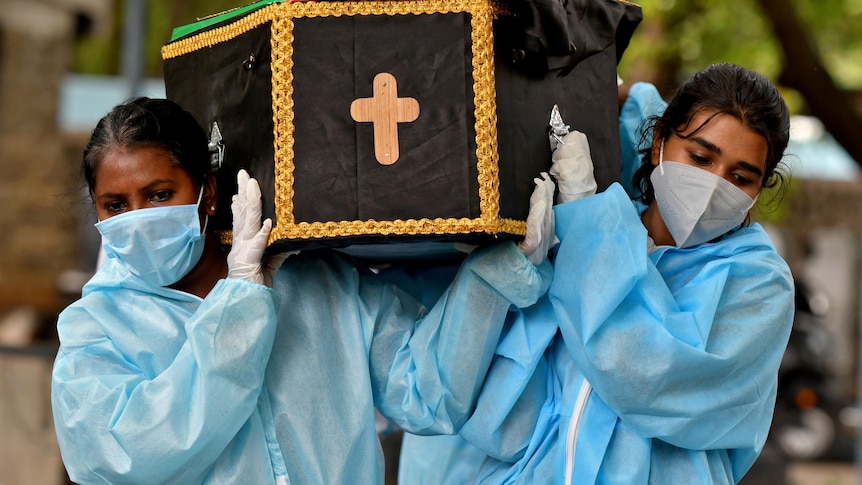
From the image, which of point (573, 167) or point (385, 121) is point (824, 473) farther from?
point (385, 121)

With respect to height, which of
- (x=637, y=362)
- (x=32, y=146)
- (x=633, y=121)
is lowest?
(x=32, y=146)

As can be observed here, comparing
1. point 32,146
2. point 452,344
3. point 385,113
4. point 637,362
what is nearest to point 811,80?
point 637,362

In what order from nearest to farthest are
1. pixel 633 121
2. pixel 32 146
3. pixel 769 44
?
pixel 633 121 → pixel 769 44 → pixel 32 146

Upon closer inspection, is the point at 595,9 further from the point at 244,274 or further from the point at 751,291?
the point at 244,274

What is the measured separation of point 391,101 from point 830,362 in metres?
7.76

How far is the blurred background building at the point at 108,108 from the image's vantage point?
6004 millimetres

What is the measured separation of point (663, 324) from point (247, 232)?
3.23 feet

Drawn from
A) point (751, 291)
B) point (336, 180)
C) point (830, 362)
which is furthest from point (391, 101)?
point (830, 362)

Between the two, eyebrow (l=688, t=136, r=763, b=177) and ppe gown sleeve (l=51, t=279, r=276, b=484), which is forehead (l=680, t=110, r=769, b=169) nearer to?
eyebrow (l=688, t=136, r=763, b=177)

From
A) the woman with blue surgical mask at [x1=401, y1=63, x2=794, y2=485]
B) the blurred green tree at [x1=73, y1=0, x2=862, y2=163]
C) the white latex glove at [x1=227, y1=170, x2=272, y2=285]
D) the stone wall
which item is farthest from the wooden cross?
the stone wall

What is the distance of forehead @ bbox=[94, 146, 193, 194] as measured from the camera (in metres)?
2.65

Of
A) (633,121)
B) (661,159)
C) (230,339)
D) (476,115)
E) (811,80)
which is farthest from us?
(811,80)

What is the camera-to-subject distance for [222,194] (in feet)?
9.12

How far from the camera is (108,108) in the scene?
5320mm
